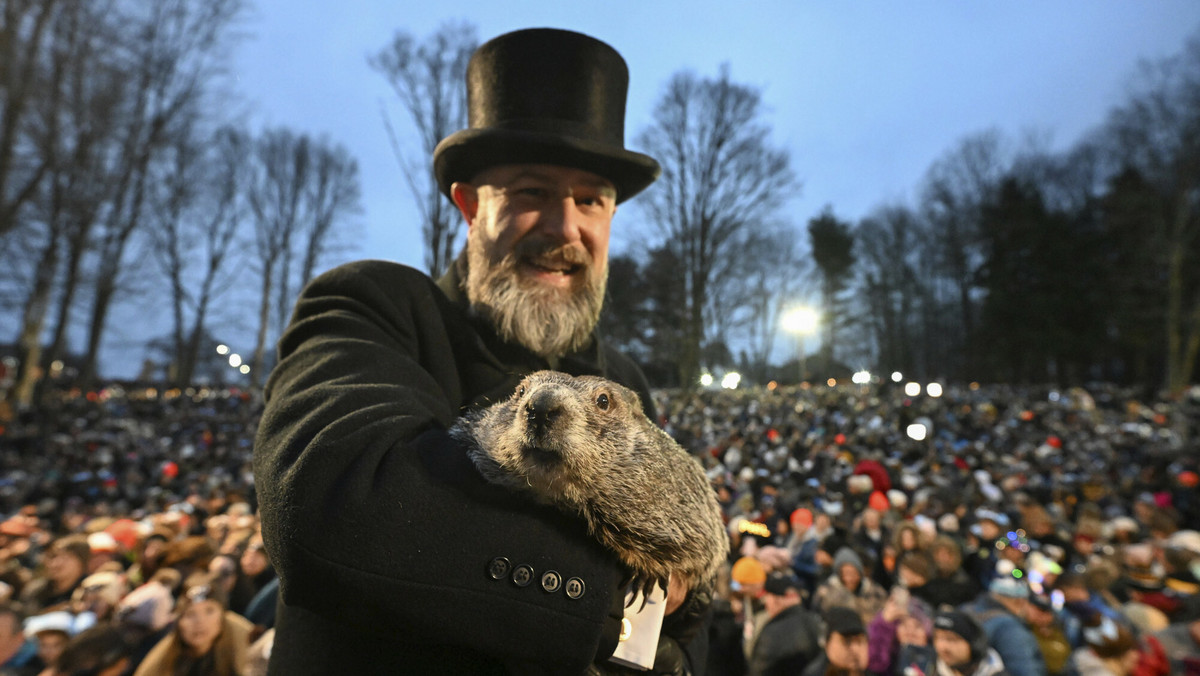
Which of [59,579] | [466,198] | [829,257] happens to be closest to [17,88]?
[59,579]

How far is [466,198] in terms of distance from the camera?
212cm

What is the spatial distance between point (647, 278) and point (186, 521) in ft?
43.9

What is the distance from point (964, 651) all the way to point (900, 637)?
481 millimetres

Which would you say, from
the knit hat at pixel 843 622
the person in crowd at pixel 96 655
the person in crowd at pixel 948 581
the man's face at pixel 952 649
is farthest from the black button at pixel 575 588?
the person in crowd at pixel 948 581

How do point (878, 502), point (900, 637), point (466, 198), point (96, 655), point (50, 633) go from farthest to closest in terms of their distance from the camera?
1. point (878, 502)
2. point (900, 637)
3. point (50, 633)
4. point (96, 655)
5. point (466, 198)

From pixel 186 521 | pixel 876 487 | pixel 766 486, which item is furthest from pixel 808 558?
pixel 186 521

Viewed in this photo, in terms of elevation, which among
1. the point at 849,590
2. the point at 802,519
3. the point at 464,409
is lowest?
the point at 849,590

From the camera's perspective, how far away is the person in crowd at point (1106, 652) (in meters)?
4.93

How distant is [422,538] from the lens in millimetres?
1125

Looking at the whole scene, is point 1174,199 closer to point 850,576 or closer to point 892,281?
point 892,281

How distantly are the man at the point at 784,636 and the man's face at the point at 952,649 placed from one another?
3.28 feet

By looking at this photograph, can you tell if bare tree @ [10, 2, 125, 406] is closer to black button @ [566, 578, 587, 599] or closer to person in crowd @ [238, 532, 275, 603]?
person in crowd @ [238, 532, 275, 603]

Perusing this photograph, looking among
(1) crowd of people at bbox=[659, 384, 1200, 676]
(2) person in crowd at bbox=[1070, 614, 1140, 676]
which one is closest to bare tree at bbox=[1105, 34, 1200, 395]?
(1) crowd of people at bbox=[659, 384, 1200, 676]

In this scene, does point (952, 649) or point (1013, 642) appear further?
point (1013, 642)
